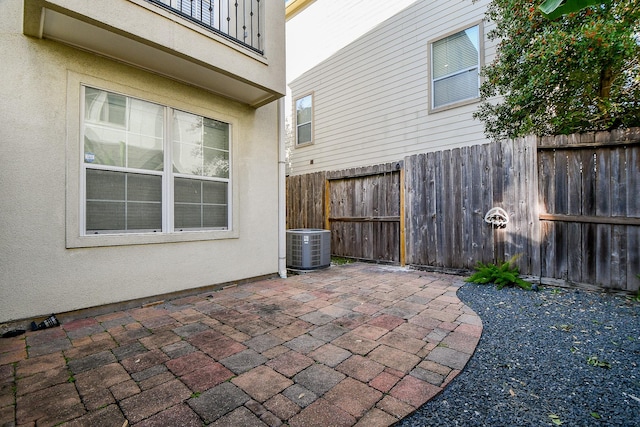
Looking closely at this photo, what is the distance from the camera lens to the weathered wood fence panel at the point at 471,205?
13.6ft

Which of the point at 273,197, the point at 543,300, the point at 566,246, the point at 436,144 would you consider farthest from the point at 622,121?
the point at 273,197

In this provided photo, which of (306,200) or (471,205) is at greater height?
(306,200)

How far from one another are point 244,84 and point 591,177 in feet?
15.4

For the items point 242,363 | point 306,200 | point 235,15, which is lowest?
point 242,363

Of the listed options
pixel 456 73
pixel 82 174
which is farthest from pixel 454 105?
pixel 82 174

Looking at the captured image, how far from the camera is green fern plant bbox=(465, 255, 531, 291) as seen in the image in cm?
392

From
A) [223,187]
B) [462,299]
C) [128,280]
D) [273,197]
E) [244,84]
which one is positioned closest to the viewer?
[128,280]

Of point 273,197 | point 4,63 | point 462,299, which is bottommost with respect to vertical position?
point 462,299

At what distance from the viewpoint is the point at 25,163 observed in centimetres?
276

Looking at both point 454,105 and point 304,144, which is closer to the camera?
point 454,105

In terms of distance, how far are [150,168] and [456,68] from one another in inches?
246

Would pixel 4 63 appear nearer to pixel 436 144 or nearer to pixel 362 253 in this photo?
pixel 362 253

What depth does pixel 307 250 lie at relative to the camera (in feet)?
17.7

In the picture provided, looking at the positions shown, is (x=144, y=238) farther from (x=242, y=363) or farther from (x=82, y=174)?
(x=242, y=363)
